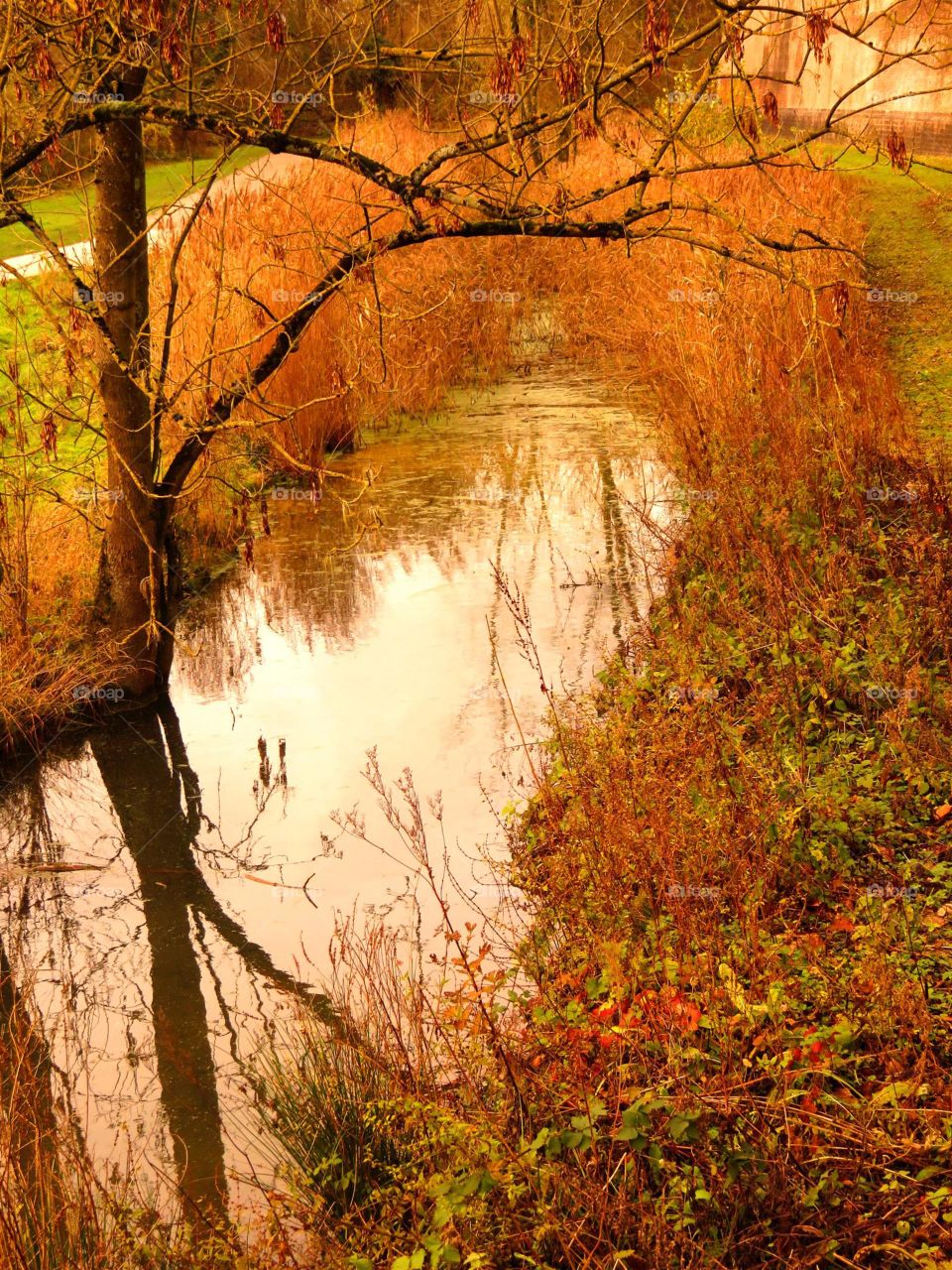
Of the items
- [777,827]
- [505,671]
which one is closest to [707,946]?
[777,827]

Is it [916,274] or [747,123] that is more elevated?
[916,274]

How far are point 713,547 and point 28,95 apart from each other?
3722mm

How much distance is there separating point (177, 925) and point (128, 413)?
2517mm

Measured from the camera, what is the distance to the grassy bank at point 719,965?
2.92 metres

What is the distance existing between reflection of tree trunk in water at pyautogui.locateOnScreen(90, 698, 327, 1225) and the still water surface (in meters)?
0.01

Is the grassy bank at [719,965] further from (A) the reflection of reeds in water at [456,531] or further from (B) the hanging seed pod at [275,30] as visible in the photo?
(B) the hanging seed pod at [275,30]

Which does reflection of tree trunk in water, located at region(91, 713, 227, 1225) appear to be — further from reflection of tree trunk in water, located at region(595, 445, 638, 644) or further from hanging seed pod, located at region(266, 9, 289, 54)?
hanging seed pod, located at region(266, 9, 289, 54)

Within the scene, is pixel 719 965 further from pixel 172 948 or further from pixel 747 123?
pixel 747 123

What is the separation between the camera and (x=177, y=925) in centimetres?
490

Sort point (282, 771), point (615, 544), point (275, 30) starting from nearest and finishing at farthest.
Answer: point (275, 30) < point (282, 771) < point (615, 544)

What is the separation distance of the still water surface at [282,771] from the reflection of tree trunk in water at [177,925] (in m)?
0.01

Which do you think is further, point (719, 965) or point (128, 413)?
point (128, 413)

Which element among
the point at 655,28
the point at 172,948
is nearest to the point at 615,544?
the point at 172,948

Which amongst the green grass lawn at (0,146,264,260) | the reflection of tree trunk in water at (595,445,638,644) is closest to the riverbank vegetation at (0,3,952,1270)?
the reflection of tree trunk in water at (595,445,638,644)
